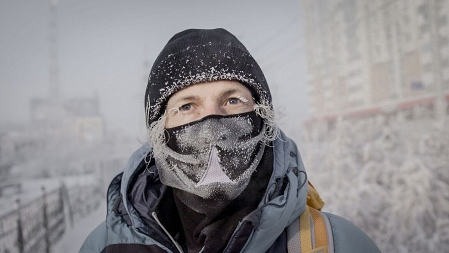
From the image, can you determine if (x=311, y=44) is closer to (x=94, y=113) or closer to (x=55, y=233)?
(x=94, y=113)

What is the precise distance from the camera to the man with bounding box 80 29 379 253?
37.4 inches

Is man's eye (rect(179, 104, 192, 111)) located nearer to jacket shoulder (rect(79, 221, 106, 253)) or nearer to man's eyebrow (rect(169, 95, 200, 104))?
man's eyebrow (rect(169, 95, 200, 104))

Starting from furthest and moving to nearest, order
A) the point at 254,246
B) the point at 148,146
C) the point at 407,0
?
1. the point at 407,0
2. the point at 148,146
3. the point at 254,246

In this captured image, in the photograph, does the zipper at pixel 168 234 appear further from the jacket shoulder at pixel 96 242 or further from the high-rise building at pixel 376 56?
the high-rise building at pixel 376 56

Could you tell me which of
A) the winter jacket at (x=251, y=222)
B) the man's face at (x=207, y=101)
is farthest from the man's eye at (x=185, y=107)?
the winter jacket at (x=251, y=222)

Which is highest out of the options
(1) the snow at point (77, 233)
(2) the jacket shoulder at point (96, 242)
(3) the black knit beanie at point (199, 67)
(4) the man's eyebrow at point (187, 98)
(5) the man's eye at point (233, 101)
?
(3) the black knit beanie at point (199, 67)

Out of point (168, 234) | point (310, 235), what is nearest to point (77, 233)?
point (168, 234)

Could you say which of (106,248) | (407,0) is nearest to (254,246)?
(106,248)

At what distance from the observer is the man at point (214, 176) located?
37.4 inches

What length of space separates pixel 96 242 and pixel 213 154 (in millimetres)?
619

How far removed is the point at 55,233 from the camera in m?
2.43

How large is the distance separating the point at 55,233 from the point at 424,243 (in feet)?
10.5

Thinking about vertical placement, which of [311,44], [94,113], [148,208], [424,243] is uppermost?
[311,44]

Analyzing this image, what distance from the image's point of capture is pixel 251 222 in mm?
893
